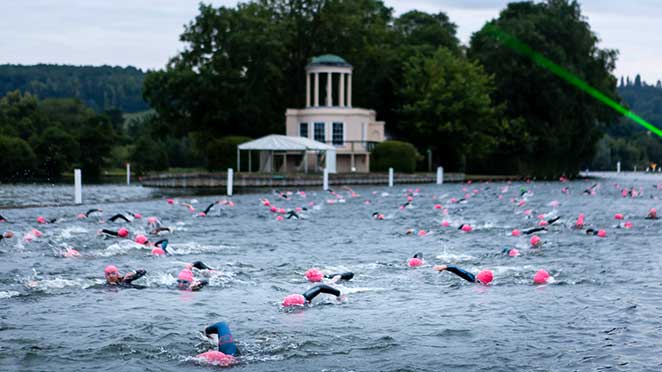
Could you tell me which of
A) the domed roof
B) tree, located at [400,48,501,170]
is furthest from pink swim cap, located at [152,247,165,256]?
tree, located at [400,48,501,170]

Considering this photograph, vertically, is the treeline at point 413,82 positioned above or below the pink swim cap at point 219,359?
above

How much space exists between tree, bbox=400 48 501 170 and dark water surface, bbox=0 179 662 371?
52420 mm

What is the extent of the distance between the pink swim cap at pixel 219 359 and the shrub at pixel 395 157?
65.5 metres

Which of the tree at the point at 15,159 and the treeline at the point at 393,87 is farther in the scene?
the tree at the point at 15,159

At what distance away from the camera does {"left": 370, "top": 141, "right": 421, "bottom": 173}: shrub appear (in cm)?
7688

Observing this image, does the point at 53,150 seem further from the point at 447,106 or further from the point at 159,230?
the point at 159,230

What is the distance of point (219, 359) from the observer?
11352 mm

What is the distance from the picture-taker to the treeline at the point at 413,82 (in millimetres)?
78438

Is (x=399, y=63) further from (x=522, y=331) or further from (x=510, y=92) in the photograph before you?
(x=522, y=331)

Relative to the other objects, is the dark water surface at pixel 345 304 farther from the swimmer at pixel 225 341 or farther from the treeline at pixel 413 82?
the treeline at pixel 413 82

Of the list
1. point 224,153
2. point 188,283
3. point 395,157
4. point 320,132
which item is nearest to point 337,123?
point 320,132

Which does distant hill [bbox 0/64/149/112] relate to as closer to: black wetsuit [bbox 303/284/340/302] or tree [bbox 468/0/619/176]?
tree [bbox 468/0/619/176]

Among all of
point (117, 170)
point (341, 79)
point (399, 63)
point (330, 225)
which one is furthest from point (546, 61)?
point (330, 225)

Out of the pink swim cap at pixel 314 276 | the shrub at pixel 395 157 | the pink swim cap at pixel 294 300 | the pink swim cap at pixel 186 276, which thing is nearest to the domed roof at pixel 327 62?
the shrub at pixel 395 157
